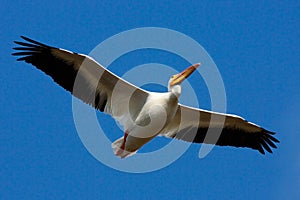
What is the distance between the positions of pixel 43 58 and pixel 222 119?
4.06 m

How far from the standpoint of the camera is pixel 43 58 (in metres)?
19.6

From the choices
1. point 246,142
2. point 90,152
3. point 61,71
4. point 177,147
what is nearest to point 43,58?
point 61,71

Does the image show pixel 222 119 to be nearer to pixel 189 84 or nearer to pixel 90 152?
pixel 189 84

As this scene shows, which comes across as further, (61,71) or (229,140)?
(229,140)

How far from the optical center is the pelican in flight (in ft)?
63.9

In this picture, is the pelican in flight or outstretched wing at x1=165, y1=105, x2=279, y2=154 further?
outstretched wing at x1=165, y1=105, x2=279, y2=154

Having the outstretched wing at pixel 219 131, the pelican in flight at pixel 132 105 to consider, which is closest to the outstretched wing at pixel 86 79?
the pelican in flight at pixel 132 105

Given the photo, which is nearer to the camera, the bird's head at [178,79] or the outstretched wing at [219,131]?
the bird's head at [178,79]

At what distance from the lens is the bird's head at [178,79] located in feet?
63.9

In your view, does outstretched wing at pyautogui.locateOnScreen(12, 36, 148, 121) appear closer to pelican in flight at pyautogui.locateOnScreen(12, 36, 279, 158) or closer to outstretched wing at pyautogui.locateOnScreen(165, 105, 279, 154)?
pelican in flight at pyautogui.locateOnScreen(12, 36, 279, 158)

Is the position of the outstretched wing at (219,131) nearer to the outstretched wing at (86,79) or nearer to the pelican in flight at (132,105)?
the pelican in flight at (132,105)

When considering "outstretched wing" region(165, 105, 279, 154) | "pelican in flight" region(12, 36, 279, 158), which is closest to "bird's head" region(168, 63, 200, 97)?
"pelican in flight" region(12, 36, 279, 158)

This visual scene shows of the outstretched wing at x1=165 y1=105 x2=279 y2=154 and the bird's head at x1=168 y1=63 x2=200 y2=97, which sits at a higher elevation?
the bird's head at x1=168 y1=63 x2=200 y2=97

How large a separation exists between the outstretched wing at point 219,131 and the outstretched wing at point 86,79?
4.03 feet
